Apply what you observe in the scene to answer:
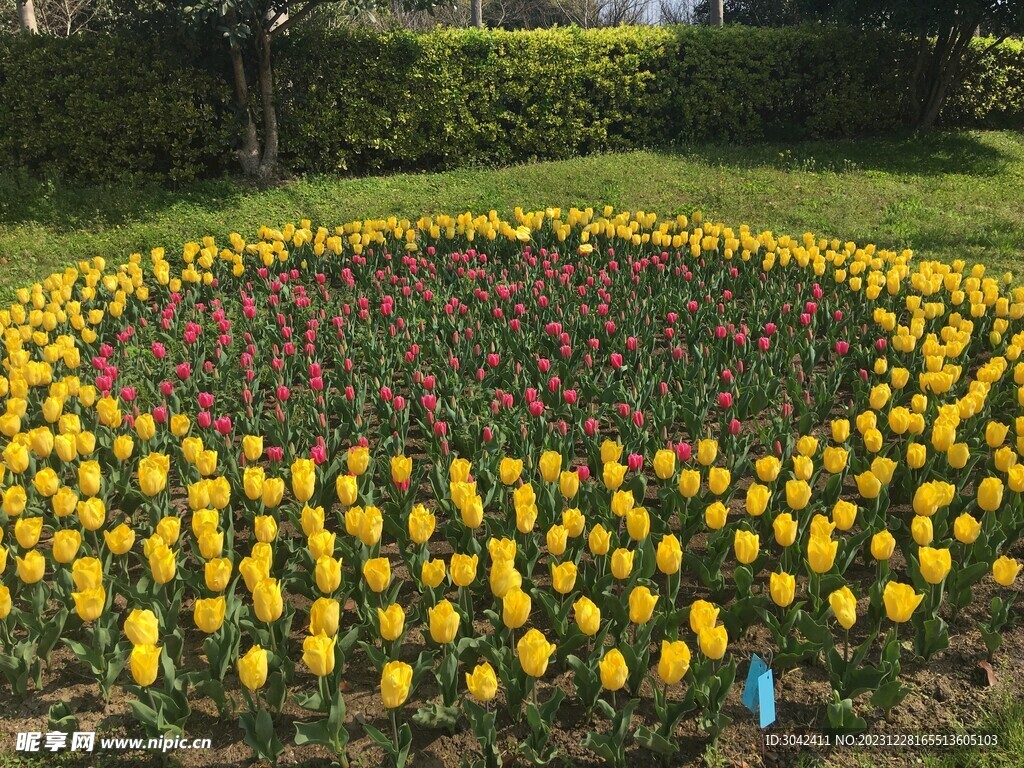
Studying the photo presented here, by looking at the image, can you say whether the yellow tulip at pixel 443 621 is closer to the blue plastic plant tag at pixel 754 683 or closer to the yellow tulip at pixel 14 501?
the blue plastic plant tag at pixel 754 683

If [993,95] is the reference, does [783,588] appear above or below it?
below

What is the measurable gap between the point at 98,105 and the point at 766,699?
35.9 ft

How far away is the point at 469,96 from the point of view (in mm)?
12273

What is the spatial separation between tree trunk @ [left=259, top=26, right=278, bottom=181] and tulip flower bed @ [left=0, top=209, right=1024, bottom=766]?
5.22 metres

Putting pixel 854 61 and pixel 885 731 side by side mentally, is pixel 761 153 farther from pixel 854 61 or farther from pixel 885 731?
pixel 885 731

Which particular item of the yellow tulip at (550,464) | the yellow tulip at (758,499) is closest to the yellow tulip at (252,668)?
the yellow tulip at (550,464)

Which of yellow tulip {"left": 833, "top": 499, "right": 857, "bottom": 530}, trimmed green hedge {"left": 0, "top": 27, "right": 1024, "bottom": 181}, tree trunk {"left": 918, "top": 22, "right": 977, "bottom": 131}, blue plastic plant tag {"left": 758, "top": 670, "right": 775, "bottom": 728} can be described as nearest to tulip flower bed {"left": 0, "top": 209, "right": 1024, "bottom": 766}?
yellow tulip {"left": 833, "top": 499, "right": 857, "bottom": 530}

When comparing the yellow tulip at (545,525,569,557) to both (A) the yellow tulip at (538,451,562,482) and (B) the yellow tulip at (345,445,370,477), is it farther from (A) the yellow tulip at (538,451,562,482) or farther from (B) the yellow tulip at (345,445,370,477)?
(B) the yellow tulip at (345,445,370,477)

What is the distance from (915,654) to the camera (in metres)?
2.73

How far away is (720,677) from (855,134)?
1393 centimetres

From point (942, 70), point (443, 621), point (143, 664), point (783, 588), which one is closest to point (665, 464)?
point (783, 588)

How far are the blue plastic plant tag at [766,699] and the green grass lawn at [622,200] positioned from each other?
687 cm

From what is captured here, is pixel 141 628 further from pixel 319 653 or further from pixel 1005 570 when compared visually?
pixel 1005 570

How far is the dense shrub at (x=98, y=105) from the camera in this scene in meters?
10.3
